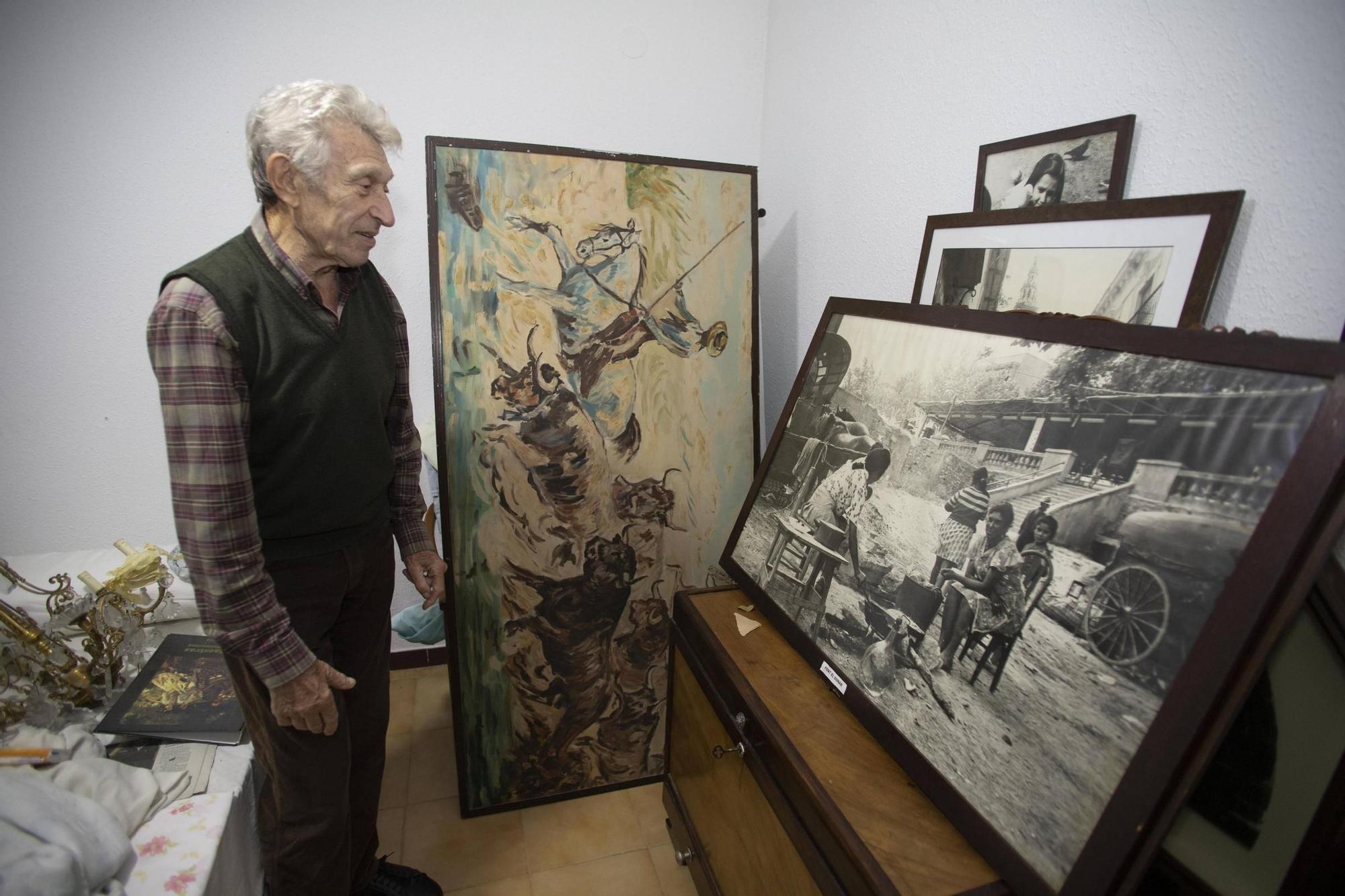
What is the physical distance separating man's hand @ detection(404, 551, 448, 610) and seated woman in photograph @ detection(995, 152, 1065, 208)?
1393 millimetres

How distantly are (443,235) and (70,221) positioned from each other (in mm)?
1195

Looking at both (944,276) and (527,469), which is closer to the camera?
(944,276)

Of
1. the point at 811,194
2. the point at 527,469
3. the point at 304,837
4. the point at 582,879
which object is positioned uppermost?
the point at 811,194

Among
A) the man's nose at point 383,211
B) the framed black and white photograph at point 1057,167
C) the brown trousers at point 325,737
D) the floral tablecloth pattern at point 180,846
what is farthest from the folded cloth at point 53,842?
the framed black and white photograph at point 1057,167

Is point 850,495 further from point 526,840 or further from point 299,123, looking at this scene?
point 526,840

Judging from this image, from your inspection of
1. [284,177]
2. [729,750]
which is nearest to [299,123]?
[284,177]

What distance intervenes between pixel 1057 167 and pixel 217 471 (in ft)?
4.53

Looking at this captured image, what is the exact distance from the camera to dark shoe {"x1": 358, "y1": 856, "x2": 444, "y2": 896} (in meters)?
1.46

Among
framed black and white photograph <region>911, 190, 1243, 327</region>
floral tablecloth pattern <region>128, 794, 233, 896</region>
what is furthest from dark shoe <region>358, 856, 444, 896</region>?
framed black and white photograph <region>911, 190, 1243, 327</region>

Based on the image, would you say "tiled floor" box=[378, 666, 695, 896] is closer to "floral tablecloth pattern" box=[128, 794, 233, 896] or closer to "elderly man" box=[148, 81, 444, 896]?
"elderly man" box=[148, 81, 444, 896]

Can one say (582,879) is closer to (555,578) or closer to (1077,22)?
(555,578)


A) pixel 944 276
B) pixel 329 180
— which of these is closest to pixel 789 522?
pixel 944 276

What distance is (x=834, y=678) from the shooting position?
3.29 feet

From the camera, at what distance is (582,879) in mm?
1580
